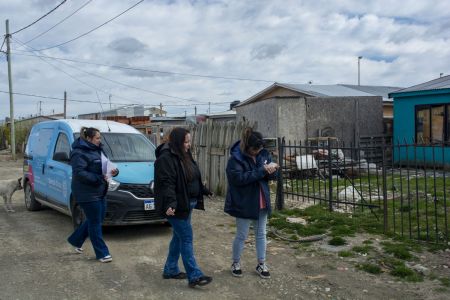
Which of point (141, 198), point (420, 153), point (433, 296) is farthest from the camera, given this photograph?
point (420, 153)

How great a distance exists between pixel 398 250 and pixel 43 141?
675 cm

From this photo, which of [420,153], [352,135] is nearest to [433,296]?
[420,153]

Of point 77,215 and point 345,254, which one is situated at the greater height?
point 77,215

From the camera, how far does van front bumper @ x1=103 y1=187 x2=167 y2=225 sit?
688 cm

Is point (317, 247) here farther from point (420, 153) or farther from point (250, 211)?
point (420, 153)

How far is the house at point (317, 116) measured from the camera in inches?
676

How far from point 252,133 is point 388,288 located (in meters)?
2.24

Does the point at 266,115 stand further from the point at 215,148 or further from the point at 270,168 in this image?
the point at 270,168

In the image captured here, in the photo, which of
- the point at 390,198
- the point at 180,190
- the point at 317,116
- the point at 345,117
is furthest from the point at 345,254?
the point at 345,117

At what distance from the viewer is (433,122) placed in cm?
1661

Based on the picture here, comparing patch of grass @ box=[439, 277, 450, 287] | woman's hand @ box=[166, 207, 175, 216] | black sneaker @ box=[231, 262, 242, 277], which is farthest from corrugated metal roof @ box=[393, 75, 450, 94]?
woman's hand @ box=[166, 207, 175, 216]

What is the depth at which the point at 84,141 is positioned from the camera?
593cm

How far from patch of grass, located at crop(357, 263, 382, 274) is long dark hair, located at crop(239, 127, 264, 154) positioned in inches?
79.2

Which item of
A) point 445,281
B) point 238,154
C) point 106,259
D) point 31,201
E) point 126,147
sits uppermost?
point 126,147
